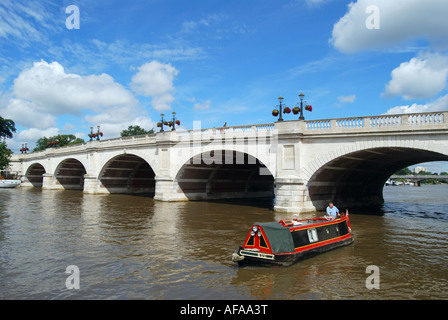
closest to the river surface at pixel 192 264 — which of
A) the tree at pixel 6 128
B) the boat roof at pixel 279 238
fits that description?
the boat roof at pixel 279 238

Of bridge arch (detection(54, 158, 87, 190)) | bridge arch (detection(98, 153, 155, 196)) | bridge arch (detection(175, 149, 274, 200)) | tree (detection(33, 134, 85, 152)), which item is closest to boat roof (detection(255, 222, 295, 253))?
bridge arch (detection(175, 149, 274, 200))

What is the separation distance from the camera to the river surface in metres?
9.89

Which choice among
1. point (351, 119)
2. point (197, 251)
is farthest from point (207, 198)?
point (197, 251)

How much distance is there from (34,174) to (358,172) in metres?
72.6

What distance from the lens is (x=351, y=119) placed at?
24.3 metres

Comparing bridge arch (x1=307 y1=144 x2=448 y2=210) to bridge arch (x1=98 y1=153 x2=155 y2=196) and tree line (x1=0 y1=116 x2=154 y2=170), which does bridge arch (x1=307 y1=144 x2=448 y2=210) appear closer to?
bridge arch (x1=98 y1=153 x2=155 y2=196)

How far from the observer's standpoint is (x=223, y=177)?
41.8m

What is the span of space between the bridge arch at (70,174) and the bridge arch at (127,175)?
14858 mm

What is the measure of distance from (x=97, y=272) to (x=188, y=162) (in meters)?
23.4

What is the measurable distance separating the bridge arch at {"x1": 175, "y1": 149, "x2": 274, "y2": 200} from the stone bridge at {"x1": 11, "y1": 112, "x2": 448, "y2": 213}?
0.37 ft

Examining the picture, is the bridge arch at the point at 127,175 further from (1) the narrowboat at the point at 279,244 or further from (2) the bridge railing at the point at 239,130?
(1) the narrowboat at the point at 279,244

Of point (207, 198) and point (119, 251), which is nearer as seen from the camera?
point (119, 251)

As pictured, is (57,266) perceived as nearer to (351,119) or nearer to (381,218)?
(351,119)

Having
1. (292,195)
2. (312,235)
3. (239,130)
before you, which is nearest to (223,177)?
(239,130)
